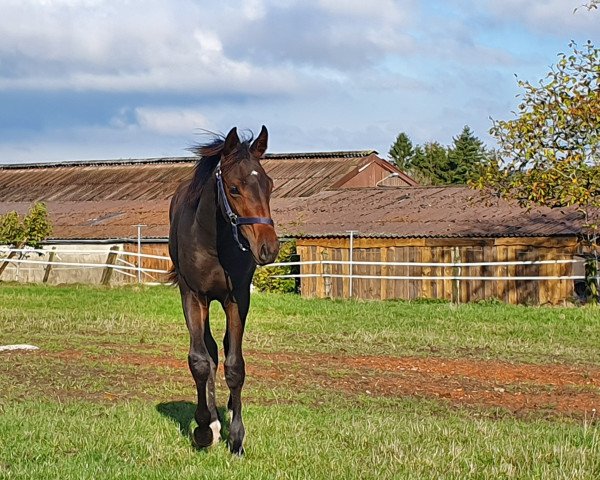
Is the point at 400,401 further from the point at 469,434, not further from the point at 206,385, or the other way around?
the point at 206,385

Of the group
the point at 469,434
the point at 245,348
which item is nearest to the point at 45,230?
the point at 245,348

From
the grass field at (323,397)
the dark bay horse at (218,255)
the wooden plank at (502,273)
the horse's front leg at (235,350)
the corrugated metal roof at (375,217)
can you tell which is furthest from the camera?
the corrugated metal roof at (375,217)

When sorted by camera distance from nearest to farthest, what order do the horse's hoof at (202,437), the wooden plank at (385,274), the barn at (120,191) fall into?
the horse's hoof at (202,437) → the wooden plank at (385,274) → the barn at (120,191)

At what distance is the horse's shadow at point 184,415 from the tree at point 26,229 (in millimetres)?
30916

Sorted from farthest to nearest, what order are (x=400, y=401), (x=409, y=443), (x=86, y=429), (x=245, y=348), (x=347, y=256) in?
(x=347, y=256), (x=245, y=348), (x=400, y=401), (x=86, y=429), (x=409, y=443)

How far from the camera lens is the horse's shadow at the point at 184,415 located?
8633mm

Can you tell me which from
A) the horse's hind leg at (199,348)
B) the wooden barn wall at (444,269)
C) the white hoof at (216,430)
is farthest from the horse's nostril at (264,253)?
the wooden barn wall at (444,269)

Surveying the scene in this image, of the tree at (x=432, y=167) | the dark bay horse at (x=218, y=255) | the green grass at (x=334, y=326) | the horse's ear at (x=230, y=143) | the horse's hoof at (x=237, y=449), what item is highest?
the tree at (x=432, y=167)

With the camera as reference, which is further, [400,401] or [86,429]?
[400,401]

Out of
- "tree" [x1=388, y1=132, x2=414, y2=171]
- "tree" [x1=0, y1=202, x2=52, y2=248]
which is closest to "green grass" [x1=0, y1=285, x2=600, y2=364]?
"tree" [x1=0, y1=202, x2=52, y2=248]

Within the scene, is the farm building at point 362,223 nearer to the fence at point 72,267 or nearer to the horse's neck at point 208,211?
the fence at point 72,267

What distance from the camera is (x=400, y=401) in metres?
10.9

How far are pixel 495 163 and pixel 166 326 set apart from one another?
10.4m

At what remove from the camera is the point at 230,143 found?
25.2 feet
